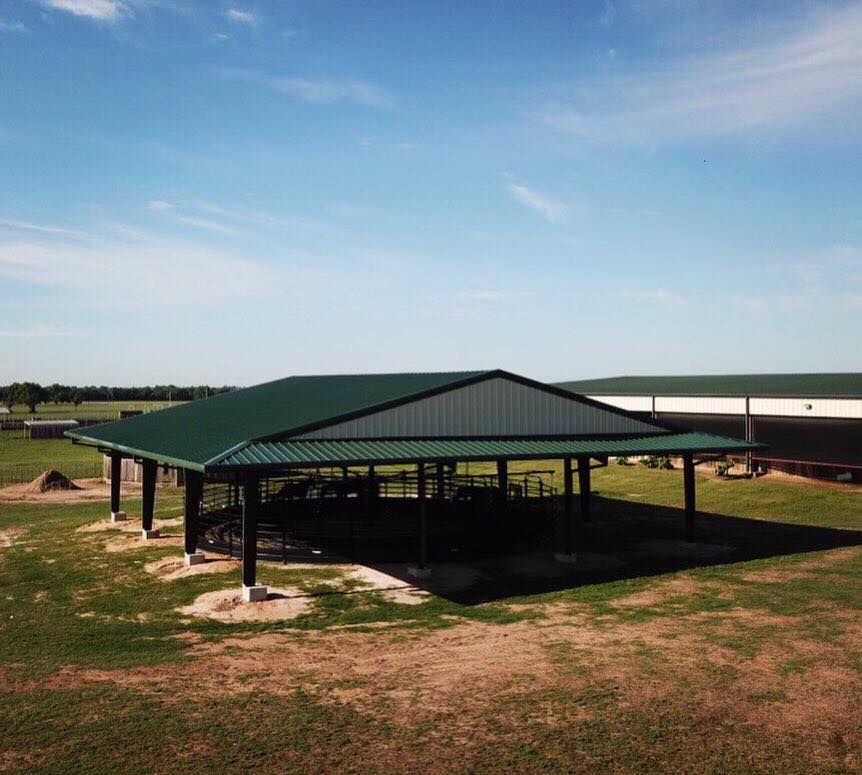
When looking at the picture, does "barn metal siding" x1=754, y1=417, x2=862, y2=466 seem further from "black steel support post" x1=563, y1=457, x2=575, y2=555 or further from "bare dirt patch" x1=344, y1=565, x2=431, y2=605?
"bare dirt patch" x1=344, y1=565, x2=431, y2=605

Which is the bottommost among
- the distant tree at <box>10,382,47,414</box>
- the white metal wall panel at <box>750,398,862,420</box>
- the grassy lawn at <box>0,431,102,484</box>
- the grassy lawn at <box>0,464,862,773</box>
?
the grassy lawn at <box>0,464,862,773</box>

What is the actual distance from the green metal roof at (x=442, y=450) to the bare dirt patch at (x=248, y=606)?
130 inches

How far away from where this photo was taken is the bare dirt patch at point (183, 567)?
22.2 meters

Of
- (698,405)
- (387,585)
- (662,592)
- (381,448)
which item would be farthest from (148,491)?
(698,405)

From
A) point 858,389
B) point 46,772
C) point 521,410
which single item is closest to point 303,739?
point 46,772

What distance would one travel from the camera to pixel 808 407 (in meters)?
37.1

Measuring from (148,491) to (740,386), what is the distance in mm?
34059

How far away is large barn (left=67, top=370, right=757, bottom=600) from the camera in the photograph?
67.1ft

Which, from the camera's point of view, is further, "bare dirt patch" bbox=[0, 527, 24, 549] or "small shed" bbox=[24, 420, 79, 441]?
"small shed" bbox=[24, 420, 79, 441]

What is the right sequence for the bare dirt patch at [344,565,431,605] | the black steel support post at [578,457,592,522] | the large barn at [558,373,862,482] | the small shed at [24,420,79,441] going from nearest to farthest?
the bare dirt patch at [344,565,431,605], the black steel support post at [578,457,592,522], the large barn at [558,373,862,482], the small shed at [24,420,79,441]

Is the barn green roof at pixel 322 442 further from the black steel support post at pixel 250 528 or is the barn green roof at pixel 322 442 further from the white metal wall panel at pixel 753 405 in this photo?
the white metal wall panel at pixel 753 405

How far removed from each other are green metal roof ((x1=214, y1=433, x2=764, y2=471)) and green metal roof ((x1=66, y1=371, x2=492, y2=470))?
0.72 m

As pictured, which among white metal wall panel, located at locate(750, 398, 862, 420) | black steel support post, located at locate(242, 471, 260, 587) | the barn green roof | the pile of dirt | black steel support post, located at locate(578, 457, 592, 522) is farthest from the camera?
the pile of dirt

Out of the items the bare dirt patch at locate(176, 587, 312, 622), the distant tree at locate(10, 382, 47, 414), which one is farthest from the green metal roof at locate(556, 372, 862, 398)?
the distant tree at locate(10, 382, 47, 414)
